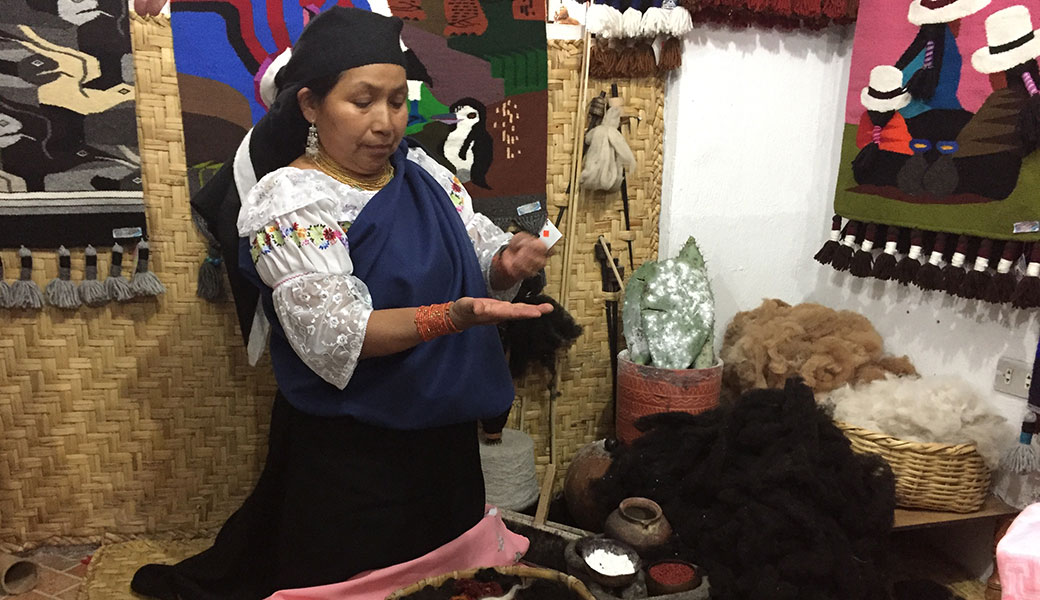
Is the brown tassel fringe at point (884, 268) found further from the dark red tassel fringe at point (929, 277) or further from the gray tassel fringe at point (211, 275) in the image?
the gray tassel fringe at point (211, 275)

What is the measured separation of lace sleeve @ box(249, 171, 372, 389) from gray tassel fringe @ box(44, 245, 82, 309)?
1.11 metres

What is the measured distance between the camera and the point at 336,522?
57.6 inches

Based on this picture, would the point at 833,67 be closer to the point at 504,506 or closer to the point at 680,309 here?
the point at 680,309

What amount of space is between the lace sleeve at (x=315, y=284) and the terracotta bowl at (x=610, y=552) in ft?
2.89

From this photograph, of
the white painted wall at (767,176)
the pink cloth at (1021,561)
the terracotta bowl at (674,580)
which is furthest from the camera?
the white painted wall at (767,176)

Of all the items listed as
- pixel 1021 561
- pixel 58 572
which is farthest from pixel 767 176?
pixel 58 572

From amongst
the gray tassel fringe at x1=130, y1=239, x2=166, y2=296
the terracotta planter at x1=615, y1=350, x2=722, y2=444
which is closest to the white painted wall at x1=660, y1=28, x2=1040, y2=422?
the terracotta planter at x1=615, y1=350, x2=722, y2=444

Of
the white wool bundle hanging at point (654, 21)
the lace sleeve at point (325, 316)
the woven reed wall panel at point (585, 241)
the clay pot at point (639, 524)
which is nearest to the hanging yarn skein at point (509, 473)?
the woven reed wall panel at point (585, 241)

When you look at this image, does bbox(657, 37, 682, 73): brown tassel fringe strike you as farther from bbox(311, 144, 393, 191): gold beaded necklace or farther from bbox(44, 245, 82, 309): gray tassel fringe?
bbox(44, 245, 82, 309): gray tassel fringe

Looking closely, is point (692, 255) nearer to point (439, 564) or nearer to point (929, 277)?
point (929, 277)

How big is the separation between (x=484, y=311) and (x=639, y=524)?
3.32 ft

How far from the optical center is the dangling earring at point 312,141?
1419 millimetres

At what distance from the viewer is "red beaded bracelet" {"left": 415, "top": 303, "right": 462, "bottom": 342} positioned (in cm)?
126

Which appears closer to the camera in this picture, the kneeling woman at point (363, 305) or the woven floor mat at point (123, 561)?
the kneeling woman at point (363, 305)
